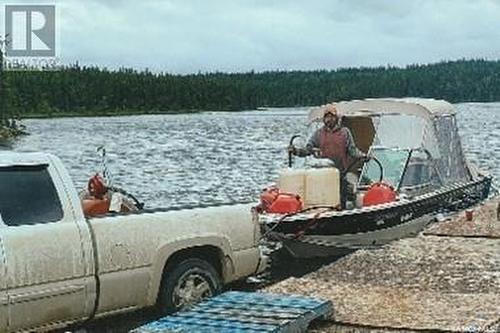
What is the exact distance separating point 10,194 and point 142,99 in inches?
6599

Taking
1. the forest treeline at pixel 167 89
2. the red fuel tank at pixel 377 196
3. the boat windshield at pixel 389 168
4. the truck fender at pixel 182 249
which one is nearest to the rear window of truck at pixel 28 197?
the truck fender at pixel 182 249

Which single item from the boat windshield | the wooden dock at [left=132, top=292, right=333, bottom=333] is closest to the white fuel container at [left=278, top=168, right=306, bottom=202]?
the boat windshield

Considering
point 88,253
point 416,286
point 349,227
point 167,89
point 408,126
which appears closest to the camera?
point 88,253

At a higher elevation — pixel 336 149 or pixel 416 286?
pixel 336 149

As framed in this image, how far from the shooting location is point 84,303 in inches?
305

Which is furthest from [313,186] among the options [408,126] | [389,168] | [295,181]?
[408,126]

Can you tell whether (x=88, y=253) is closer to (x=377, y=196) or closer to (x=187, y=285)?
(x=187, y=285)

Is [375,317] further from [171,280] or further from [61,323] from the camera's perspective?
[61,323]

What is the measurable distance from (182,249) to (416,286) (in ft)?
7.54

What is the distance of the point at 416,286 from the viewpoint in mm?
8922

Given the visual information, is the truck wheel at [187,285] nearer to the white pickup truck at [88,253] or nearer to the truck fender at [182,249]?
the white pickup truck at [88,253]

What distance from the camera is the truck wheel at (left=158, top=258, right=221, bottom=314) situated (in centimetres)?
853

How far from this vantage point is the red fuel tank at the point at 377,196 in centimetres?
1448

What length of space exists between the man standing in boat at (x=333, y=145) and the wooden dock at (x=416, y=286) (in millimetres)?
2709
